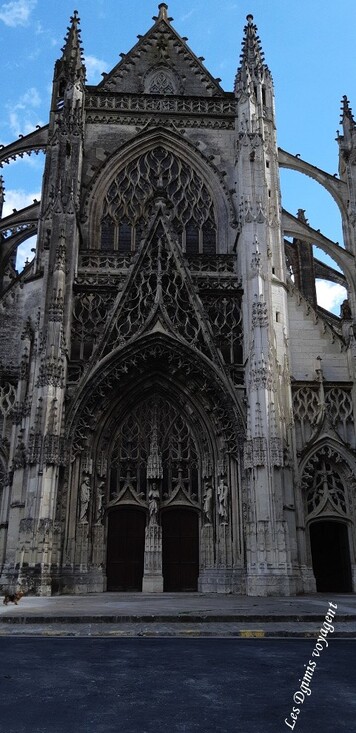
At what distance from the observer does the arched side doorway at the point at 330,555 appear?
779 inches

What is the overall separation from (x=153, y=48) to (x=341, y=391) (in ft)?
60.3

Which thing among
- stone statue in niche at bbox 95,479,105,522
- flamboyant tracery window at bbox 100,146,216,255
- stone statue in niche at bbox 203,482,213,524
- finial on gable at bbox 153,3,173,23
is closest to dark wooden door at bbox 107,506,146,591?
stone statue in niche at bbox 95,479,105,522

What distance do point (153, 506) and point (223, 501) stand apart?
228cm

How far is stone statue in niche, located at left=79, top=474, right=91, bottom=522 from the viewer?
1850 cm

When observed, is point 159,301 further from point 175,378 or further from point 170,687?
point 170,687

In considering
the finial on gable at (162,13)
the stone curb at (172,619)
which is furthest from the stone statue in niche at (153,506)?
the finial on gable at (162,13)

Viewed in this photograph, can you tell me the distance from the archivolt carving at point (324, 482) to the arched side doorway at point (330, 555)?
549 mm

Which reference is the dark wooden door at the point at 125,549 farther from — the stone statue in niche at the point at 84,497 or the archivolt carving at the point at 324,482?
the archivolt carving at the point at 324,482

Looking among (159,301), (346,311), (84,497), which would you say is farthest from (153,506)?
(346,311)

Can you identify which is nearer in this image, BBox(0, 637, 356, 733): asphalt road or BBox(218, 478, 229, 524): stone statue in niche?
BBox(0, 637, 356, 733): asphalt road

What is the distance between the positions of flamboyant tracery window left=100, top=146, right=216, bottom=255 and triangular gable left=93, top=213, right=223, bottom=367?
7.56 feet

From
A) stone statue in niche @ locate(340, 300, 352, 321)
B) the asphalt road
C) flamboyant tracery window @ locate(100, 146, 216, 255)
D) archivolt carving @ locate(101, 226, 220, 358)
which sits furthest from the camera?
flamboyant tracery window @ locate(100, 146, 216, 255)

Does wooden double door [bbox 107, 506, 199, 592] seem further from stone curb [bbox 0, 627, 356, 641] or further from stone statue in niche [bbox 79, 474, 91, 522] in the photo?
stone curb [bbox 0, 627, 356, 641]

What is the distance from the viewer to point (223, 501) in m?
18.8
